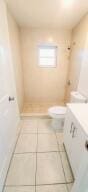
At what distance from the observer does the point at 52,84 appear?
3.42 m

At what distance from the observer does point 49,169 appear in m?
1.44

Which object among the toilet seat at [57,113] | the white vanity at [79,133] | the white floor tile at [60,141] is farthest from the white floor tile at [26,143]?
the white vanity at [79,133]

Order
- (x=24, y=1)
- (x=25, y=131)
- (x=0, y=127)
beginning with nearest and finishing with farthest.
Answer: (x=0, y=127) → (x=24, y=1) → (x=25, y=131)

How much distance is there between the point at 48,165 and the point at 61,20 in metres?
2.79

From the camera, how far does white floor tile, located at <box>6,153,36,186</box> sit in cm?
129

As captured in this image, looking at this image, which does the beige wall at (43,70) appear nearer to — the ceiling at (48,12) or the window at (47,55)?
the window at (47,55)

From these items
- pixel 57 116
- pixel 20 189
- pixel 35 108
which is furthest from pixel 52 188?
pixel 35 108

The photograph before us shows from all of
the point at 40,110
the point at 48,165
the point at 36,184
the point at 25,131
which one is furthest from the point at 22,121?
the point at 36,184

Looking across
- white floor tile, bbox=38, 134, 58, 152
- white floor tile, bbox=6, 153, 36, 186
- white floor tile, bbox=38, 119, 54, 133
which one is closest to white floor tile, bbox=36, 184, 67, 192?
white floor tile, bbox=6, 153, 36, 186

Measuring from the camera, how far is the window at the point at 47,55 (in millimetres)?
3178

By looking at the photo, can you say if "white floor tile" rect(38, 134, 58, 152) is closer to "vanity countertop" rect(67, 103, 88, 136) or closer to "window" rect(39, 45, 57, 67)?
"vanity countertop" rect(67, 103, 88, 136)

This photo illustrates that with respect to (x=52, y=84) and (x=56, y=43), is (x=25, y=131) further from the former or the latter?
(x=56, y=43)

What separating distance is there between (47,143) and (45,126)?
1.67 ft

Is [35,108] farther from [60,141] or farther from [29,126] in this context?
[60,141]
